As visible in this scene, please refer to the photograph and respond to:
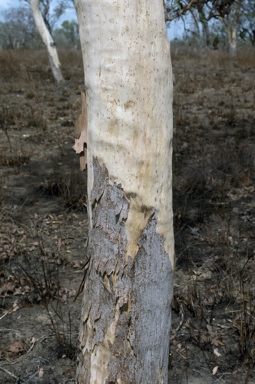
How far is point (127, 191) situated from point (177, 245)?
8.06 ft

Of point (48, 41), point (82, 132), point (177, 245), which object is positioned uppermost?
point (48, 41)

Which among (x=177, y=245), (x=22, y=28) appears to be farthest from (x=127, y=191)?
(x=22, y=28)

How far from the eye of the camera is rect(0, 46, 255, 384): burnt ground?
8.77 ft

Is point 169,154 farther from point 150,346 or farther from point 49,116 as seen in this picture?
point 49,116

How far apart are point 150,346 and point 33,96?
9821 mm

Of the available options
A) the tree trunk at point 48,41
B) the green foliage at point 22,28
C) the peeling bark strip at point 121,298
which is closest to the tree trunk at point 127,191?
the peeling bark strip at point 121,298

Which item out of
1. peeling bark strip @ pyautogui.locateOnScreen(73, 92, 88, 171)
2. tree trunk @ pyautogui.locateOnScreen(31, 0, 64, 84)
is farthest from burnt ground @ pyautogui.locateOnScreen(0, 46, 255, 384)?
tree trunk @ pyautogui.locateOnScreen(31, 0, 64, 84)

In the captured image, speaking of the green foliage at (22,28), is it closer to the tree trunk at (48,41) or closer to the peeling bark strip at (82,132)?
the tree trunk at (48,41)

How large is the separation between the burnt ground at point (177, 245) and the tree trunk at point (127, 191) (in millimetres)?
730

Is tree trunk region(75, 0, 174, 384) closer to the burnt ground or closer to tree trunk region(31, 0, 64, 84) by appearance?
the burnt ground

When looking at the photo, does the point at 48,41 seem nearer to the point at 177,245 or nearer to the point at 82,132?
the point at 177,245

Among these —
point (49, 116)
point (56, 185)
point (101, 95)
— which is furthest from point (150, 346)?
point (49, 116)

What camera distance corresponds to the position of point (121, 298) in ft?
5.48

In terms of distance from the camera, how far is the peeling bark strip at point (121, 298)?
1638 millimetres
